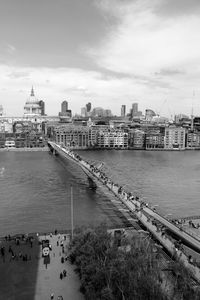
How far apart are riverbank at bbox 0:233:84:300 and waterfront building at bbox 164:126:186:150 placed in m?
68.3

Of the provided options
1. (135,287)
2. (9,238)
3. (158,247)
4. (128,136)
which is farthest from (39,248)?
(128,136)

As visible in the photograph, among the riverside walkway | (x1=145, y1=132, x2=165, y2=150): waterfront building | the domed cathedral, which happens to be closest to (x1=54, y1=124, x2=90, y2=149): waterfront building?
(x1=145, y1=132, x2=165, y2=150): waterfront building

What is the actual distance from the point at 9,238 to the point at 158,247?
23.8 ft

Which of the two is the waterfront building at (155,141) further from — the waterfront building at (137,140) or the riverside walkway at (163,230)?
the riverside walkway at (163,230)

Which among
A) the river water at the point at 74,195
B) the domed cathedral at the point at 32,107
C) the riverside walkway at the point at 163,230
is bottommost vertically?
the river water at the point at 74,195

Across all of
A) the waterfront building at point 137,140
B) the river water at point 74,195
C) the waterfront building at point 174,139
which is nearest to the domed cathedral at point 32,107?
the waterfront building at point 137,140

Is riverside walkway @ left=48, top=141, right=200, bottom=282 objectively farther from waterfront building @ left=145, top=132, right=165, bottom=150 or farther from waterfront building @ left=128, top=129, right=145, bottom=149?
waterfront building @ left=128, top=129, right=145, bottom=149

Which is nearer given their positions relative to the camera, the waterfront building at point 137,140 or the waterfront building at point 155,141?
the waterfront building at point 155,141

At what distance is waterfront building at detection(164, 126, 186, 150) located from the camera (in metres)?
82.3

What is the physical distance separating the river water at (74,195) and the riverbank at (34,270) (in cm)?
275

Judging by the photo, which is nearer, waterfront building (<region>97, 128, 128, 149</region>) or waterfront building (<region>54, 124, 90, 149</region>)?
waterfront building (<region>97, 128, 128, 149</region>)

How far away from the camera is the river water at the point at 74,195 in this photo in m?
20.8

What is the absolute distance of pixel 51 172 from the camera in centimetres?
4109

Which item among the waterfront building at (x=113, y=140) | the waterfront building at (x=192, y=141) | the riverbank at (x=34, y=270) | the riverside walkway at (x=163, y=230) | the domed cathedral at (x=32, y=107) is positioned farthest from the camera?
the domed cathedral at (x=32, y=107)
